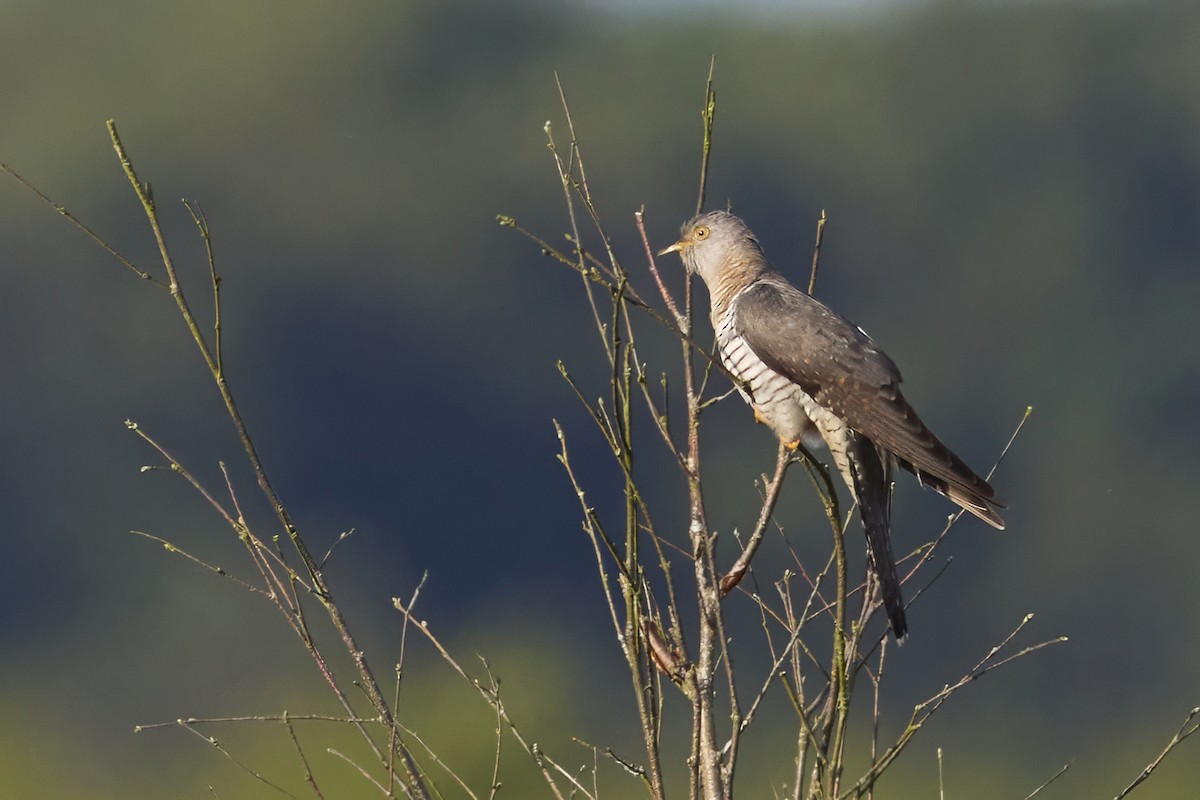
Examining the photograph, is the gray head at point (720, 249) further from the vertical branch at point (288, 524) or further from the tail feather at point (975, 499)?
the vertical branch at point (288, 524)

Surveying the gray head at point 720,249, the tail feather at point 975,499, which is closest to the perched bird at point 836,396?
the tail feather at point 975,499

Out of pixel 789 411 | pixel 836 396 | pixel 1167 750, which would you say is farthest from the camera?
pixel 789 411

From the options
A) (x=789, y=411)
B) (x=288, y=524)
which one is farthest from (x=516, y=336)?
(x=288, y=524)

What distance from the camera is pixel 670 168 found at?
8475 centimetres

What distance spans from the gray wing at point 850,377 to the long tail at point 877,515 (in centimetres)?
10

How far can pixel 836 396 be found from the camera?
5.23m

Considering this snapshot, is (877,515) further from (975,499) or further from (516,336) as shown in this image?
(516,336)

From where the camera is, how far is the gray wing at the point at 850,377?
196 inches

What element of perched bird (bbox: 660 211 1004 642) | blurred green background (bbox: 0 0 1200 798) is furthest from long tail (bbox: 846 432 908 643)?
blurred green background (bbox: 0 0 1200 798)

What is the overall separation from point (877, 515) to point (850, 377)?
59 centimetres

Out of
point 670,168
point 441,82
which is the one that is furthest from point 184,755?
point 441,82

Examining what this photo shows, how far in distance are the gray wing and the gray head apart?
A: 1.46 feet

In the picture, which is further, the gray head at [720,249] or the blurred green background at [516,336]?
the blurred green background at [516,336]

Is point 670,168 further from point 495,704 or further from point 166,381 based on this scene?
point 495,704
